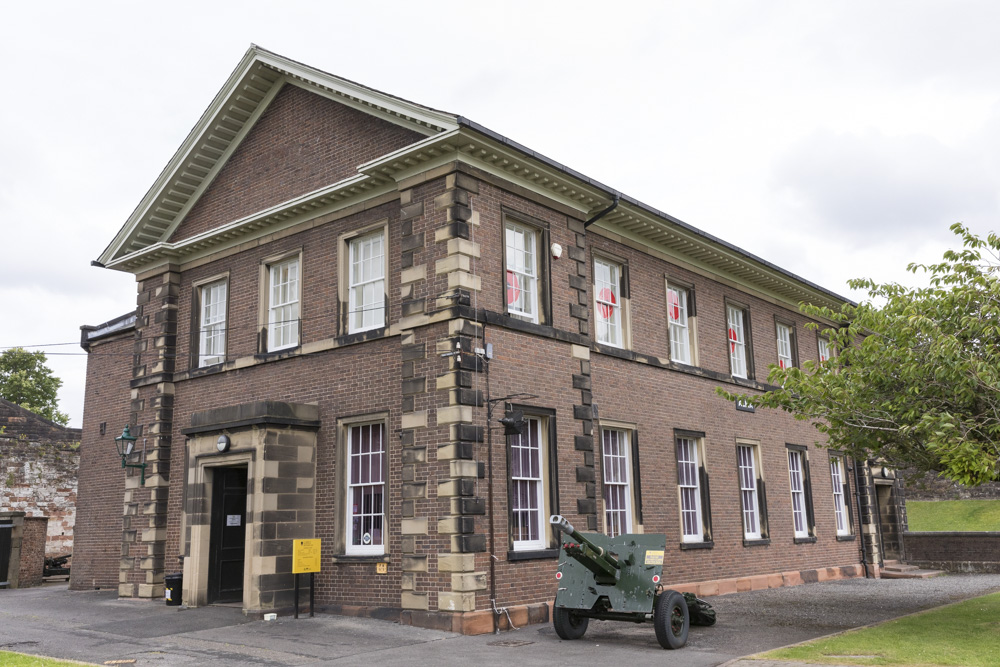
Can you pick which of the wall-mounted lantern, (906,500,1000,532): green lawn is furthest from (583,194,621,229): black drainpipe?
(906,500,1000,532): green lawn

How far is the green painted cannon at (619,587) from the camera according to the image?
11648mm

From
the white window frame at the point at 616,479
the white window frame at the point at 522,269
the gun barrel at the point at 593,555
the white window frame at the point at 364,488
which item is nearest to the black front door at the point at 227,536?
the white window frame at the point at 364,488

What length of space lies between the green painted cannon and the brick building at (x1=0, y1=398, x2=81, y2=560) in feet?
68.3

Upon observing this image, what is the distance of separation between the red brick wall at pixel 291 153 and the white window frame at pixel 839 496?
16057 mm

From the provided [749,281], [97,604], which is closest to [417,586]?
[97,604]

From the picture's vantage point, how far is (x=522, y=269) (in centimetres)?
1563

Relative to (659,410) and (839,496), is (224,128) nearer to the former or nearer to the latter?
(659,410)

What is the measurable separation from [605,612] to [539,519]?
9.75 feet

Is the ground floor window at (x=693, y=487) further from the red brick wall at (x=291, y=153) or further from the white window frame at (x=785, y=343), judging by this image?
the red brick wall at (x=291, y=153)

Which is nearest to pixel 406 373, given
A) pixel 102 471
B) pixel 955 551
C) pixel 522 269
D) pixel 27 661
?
pixel 522 269

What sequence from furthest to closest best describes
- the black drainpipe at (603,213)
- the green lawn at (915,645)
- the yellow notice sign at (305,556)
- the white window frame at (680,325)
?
the white window frame at (680,325), the black drainpipe at (603,213), the yellow notice sign at (305,556), the green lawn at (915,645)

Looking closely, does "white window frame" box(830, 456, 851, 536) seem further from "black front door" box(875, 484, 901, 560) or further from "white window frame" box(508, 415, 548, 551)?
"white window frame" box(508, 415, 548, 551)

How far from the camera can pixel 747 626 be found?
1385 centimetres

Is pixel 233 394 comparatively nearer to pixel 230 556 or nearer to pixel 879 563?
pixel 230 556
